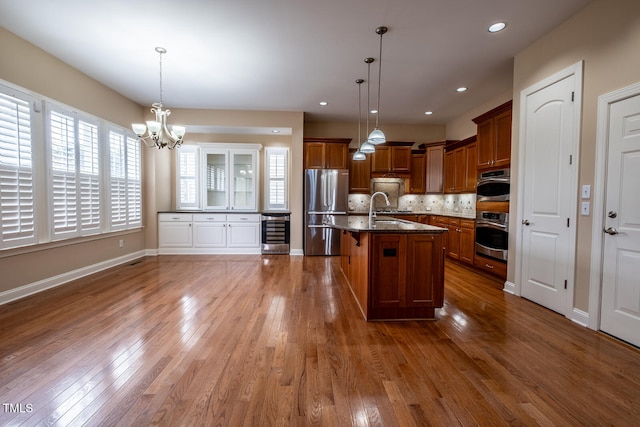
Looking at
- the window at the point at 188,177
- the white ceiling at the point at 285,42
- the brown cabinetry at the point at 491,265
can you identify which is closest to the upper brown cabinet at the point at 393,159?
the white ceiling at the point at 285,42

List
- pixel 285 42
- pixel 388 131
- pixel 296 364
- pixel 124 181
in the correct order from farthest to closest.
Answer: pixel 388 131
pixel 124 181
pixel 285 42
pixel 296 364

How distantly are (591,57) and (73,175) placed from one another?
Result: 618 cm

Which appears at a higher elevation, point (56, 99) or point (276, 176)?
point (56, 99)

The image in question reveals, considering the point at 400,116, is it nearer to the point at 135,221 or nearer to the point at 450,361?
the point at 450,361

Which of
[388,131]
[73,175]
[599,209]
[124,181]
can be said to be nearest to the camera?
[599,209]

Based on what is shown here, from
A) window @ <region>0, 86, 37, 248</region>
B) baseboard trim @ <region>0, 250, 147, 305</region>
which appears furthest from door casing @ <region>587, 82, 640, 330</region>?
baseboard trim @ <region>0, 250, 147, 305</region>

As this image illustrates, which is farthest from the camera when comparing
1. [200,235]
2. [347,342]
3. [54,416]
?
[200,235]

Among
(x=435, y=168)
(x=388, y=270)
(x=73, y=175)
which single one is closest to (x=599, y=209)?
(x=388, y=270)

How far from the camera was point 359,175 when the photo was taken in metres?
6.19

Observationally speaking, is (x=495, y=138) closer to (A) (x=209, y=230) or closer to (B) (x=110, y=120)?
(A) (x=209, y=230)

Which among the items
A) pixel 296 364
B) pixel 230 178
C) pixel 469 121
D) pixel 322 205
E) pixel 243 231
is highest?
pixel 469 121

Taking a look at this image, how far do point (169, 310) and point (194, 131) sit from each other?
14.4 feet

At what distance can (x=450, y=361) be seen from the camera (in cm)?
192

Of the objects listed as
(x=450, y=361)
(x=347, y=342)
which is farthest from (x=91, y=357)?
(x=450, y=361)
